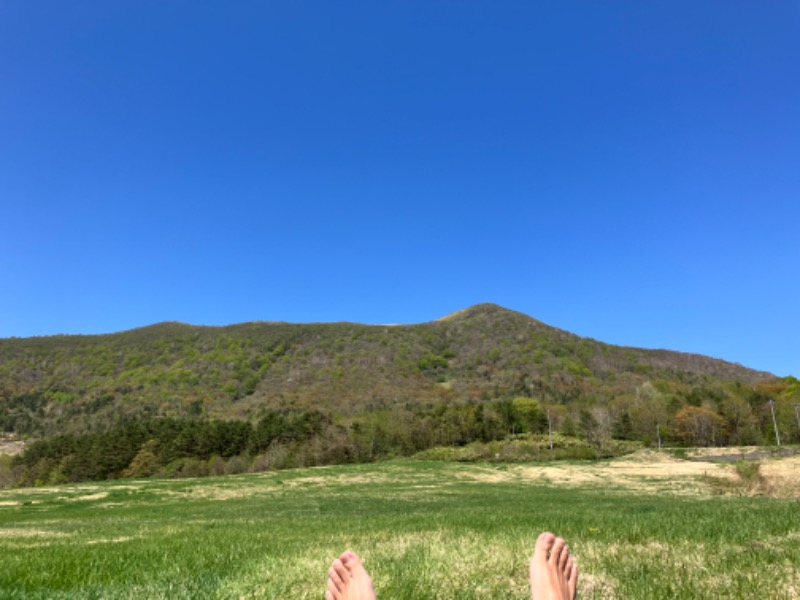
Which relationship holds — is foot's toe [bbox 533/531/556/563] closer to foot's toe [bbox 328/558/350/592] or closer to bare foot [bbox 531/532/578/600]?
bare foot [bbox 531/532/578/600]

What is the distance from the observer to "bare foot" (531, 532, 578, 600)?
346 cm

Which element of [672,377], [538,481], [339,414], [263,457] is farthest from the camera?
[672,377]

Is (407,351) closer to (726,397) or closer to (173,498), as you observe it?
(726,397)

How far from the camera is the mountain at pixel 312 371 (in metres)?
117

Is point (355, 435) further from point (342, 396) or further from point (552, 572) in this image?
point (552, 572)

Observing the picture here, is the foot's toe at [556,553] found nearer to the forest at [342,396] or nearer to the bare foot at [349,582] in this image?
the bare foot at [349,582]

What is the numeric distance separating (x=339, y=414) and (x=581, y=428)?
163 feet

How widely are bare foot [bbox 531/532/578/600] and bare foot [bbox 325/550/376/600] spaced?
3.98ft

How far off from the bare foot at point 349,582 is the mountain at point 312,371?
102546 mm

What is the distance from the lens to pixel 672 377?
5517 inches

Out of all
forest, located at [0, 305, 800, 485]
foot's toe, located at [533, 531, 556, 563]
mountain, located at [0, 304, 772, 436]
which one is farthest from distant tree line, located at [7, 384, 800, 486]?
foot's toe, located at [533, 531, 556, 563]

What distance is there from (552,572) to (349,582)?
1.55 meters

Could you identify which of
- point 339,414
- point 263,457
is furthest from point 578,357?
point 263,457

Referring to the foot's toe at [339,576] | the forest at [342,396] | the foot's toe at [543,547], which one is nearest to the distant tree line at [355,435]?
the forest at [342,396]
